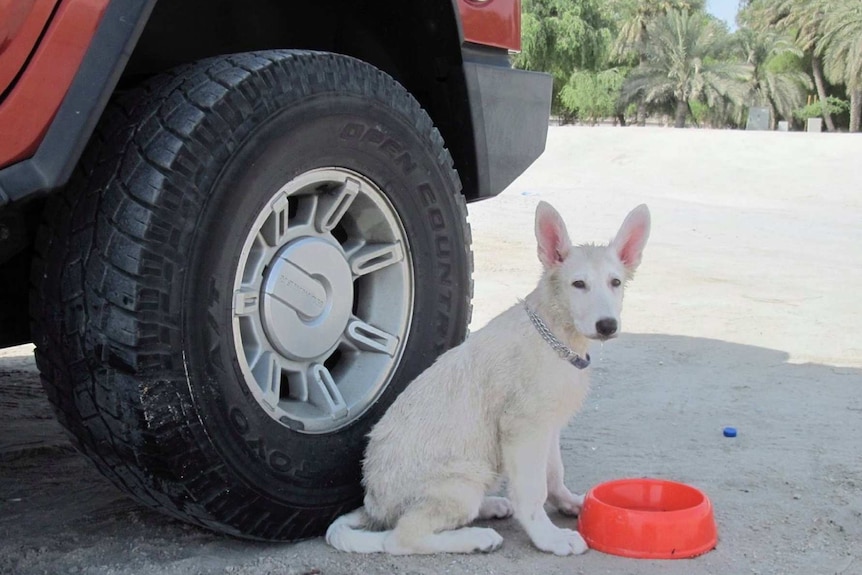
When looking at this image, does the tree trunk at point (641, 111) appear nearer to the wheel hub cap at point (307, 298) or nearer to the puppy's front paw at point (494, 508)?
the puppy's front paw at point (494, 508)

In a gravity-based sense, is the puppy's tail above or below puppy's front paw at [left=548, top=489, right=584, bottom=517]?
above

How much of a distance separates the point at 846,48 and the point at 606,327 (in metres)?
51.7

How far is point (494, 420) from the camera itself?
3.33 m

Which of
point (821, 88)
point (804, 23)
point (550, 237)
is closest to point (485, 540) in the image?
point (550, 237)

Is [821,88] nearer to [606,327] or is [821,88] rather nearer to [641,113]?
[641,113]

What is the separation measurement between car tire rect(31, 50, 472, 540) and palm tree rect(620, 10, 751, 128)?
4852 centimetres

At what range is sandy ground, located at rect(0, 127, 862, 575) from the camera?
3074 mm

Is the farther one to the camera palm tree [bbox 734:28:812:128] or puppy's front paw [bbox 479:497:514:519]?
palm tree [bbox 734:28:812:128]

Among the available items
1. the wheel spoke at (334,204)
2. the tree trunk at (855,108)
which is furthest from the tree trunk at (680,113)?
the wheel spoke at (334,204)

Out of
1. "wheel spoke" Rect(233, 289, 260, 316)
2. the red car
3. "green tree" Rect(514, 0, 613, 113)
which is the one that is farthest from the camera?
"green tree" Rect(514, 0, 613, 113)

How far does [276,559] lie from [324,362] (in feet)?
2.41

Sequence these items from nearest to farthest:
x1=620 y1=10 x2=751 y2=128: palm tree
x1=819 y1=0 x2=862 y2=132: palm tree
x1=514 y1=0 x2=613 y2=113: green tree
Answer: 1. x1=819 y1=0 x2=862 y2=132: palm tree
2. x1=620 y1=10 x2=751 y2=128: palm tree
3. x1=514 y1=0 x2=613 y2=113: green tree

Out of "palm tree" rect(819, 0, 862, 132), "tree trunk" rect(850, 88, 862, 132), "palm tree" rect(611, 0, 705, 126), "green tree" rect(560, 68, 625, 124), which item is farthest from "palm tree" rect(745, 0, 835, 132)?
"green tree" rect(560, 68, 625, 124)

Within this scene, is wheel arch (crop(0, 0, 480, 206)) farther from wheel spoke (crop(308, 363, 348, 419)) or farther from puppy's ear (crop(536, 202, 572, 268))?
wheel spoke (crop(308, 363, 348, 419))
